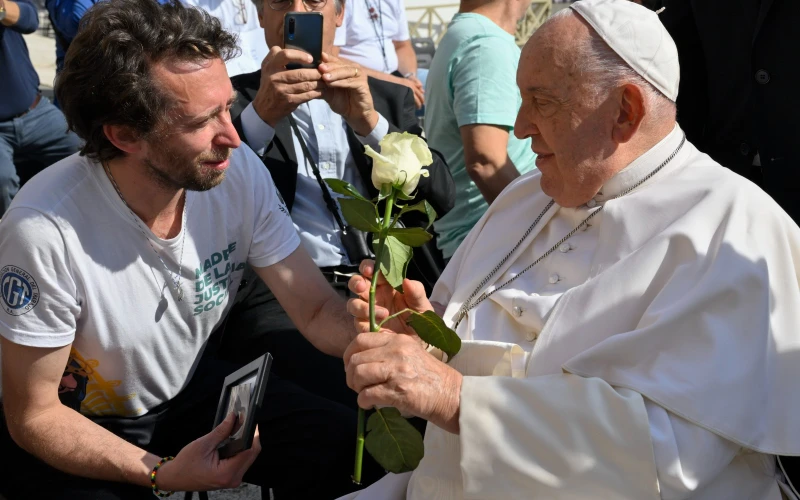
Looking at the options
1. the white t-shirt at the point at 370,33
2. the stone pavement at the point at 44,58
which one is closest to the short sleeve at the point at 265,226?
the stone pavement at the point at 44,58

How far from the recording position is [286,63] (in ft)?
10.9

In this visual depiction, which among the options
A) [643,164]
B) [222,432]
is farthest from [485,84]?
[222,432]

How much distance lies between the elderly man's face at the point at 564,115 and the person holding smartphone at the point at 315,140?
1077 mm

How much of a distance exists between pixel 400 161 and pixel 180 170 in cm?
90

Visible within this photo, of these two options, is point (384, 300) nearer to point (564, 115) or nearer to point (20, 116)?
point (564, 115)

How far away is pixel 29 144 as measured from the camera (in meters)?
5.46

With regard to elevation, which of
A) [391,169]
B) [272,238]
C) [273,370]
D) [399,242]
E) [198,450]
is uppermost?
[391,169]

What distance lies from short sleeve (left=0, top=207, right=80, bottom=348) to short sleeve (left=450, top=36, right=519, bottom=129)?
76.9 inches

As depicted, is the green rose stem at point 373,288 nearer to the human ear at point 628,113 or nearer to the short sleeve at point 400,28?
the human ear at point 628,113

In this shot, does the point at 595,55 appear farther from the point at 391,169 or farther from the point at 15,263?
the point at 15,263

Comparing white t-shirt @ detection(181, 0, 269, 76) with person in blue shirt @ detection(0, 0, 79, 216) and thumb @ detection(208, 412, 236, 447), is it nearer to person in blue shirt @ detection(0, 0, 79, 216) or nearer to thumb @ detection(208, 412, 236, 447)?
person in blue shirt @ detection(0, 0, 79, 216)

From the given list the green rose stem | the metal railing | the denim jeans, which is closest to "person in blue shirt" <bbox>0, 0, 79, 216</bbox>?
the denim jeans

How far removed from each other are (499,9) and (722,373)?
2523mm

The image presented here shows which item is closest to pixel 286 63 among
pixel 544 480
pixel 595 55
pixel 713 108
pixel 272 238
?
pixel 272 238
